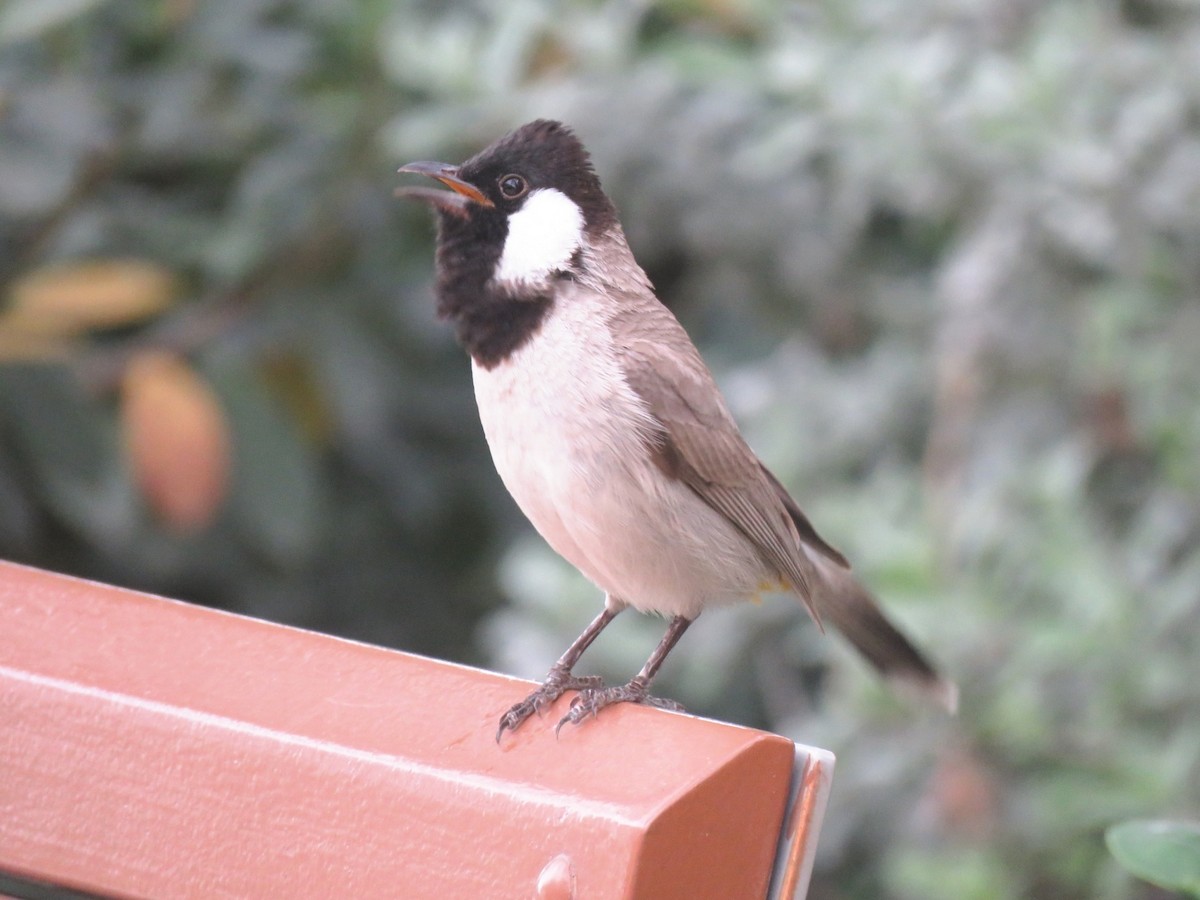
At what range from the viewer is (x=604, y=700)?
5.82ft

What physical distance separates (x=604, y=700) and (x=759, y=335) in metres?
2.05

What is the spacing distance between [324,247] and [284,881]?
8.09ft

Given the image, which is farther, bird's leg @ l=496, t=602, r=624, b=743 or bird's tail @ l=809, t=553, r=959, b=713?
bird's tail @ l=809, t=553, r=959, b=713

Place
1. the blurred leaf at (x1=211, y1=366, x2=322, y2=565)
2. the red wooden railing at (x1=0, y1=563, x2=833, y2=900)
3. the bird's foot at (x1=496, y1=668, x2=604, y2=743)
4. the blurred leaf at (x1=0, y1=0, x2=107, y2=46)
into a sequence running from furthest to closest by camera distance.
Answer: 1. the blurred leaf at (x1=211, y1=366, x2=322, y2=565)
2. the blurred leaf at (x1=0, y1=0, x2=107, y2=46)
3. the bird's foot at (x1=496, y1=668, x2=604, y2=743)
4. the red wooden railing at (x1=0, y1=563, x2=833, y2=900)

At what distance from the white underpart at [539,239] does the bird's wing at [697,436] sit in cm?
12

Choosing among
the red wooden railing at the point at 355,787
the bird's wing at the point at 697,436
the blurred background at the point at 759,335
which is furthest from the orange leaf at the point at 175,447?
the red wooden railing at the point at 355,787

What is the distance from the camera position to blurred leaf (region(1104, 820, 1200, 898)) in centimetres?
133

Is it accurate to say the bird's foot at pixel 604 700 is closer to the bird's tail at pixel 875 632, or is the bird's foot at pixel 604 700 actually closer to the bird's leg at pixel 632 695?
the bird's leg at pixel 632 695

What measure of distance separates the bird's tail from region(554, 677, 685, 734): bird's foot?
0.57 m

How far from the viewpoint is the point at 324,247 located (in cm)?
365

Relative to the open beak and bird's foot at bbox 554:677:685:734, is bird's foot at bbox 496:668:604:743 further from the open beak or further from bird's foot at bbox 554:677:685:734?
the open beak

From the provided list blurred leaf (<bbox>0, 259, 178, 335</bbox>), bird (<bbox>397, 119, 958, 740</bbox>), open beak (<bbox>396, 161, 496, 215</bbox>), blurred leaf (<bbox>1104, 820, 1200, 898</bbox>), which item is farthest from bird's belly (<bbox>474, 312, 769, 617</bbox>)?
blurred leaf (<bbox>0, 259, 178, 335</bbox>)

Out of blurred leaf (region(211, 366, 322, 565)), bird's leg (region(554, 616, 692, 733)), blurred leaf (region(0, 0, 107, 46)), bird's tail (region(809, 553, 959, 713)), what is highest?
blurred leaf (region(0, 0, 107, 46))

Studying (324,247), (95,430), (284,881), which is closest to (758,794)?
(284,881)
